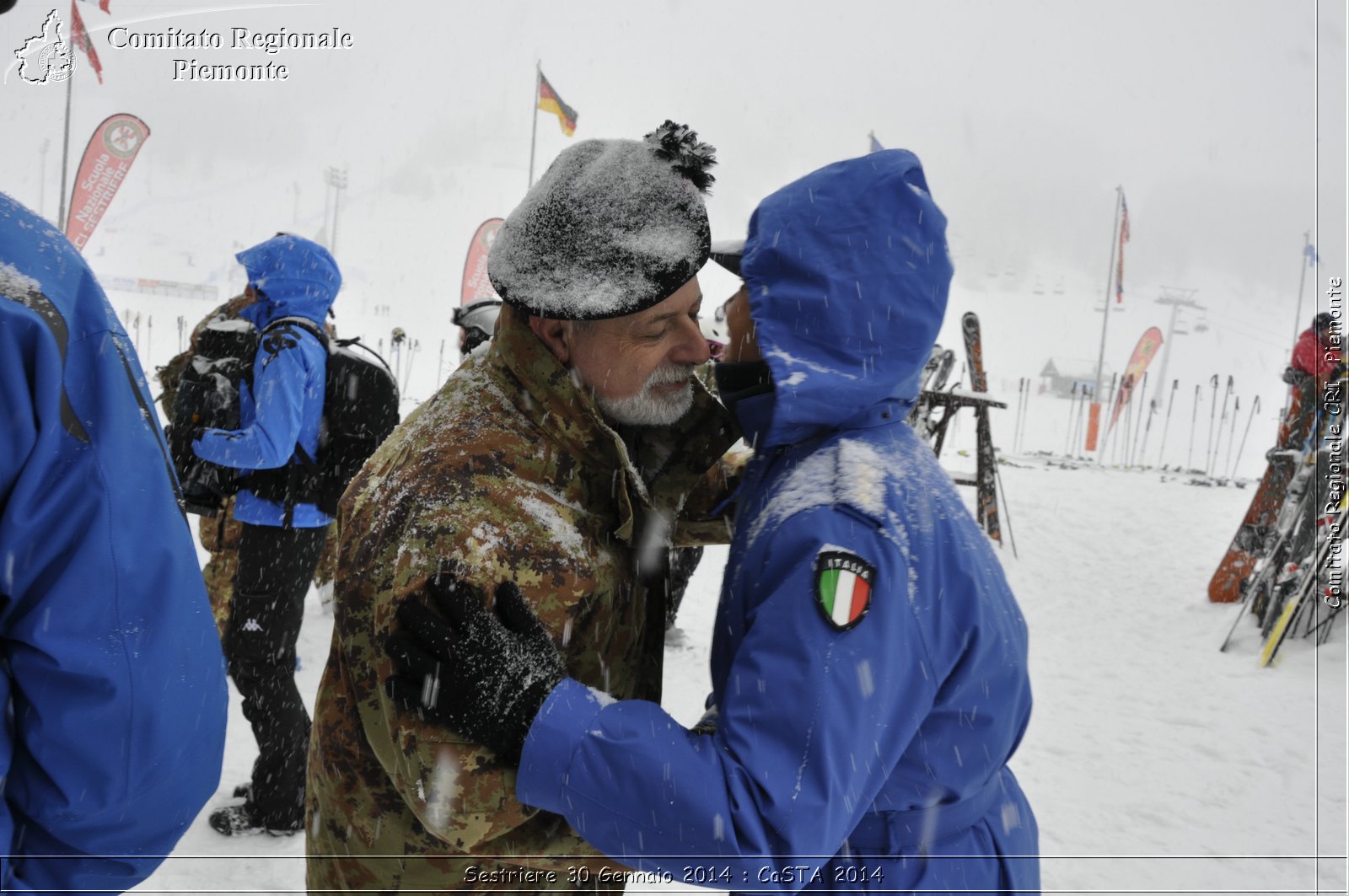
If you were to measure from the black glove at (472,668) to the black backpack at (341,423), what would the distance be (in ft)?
8.60

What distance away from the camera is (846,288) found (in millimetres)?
1379

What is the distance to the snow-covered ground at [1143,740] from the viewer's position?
3.86m

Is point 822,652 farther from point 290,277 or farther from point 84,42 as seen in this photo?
point 84,42

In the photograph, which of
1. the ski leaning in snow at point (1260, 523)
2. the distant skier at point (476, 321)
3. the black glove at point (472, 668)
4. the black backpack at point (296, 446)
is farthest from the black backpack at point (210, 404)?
the ski leaning in snow at point (1260, 523)

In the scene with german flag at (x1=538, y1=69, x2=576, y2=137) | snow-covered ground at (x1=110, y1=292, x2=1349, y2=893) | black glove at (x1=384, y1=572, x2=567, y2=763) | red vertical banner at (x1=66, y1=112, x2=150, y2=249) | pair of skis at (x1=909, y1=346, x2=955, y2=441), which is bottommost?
snow-covered ground at (x1=110, y1=292, x2=1349, y2=893)

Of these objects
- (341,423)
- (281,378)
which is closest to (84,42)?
(341,423)

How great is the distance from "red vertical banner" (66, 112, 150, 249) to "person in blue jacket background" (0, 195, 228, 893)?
1229 cm

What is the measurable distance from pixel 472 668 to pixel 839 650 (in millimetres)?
519

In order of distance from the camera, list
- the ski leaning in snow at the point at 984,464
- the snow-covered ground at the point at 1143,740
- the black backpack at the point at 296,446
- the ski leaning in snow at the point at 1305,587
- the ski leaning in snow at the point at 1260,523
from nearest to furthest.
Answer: the black backpack at the point at 296,446 < the snow-covered ground at the point at 1143,740 < the ski leaning in snow at the point at 1305,587 < the ski leaning in snow at the point at 1260,523 < the ski leaning in snow at the point at 984,464

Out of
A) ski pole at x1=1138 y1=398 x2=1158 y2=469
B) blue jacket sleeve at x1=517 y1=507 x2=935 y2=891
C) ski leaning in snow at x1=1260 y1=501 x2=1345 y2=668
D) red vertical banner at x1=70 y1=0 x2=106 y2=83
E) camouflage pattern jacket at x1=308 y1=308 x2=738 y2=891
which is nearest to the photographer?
blue jacket sleeve at x1=517 y1=507 x2=935 y2=891

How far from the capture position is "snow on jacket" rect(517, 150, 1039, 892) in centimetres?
115

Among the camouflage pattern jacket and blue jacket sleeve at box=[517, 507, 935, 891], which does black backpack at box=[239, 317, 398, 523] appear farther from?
blue jacket sleeve at box=[517, 507, 935, 891]

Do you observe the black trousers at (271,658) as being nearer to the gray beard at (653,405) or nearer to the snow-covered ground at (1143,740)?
the snow-covered ground at (1143,740)

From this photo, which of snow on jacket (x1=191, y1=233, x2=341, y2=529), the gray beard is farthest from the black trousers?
the gray beard
